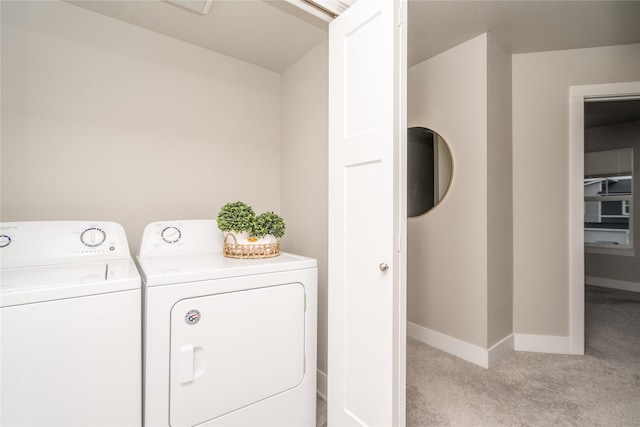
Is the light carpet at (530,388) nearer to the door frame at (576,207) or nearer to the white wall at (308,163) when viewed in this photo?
the door frame at (576,207)

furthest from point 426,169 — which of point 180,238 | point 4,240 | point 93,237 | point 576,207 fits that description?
point 4,240

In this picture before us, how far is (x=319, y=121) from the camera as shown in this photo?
2020 millimetres

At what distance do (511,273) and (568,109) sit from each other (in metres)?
1.34

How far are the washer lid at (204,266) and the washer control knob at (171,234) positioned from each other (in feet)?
0.32

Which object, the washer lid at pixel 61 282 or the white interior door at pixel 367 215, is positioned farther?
the white interior door at pixel 367 215

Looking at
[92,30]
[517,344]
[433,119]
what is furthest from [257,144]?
[517,344]

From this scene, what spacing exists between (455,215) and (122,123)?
2352mm

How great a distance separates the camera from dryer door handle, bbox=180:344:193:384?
46.8 inches

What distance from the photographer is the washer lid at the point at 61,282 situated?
961 millimetres

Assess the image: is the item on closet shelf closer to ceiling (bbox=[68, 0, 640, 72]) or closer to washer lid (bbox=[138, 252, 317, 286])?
washer lid (bbox=[138, 252, 317, 286])

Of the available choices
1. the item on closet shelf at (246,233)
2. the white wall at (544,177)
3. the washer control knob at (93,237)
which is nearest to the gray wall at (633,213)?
the white wall at (544,177)

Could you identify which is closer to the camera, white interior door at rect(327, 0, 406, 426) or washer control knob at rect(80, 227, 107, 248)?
white interior door at rect(327, 0, 406, 426)

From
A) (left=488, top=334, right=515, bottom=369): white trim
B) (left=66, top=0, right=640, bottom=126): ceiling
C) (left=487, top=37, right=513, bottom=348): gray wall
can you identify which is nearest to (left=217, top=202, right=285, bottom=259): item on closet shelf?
(left=66, top=0, right=640, bottom=126): ceiling

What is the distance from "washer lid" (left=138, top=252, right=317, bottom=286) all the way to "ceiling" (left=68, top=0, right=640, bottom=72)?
4.49ft
